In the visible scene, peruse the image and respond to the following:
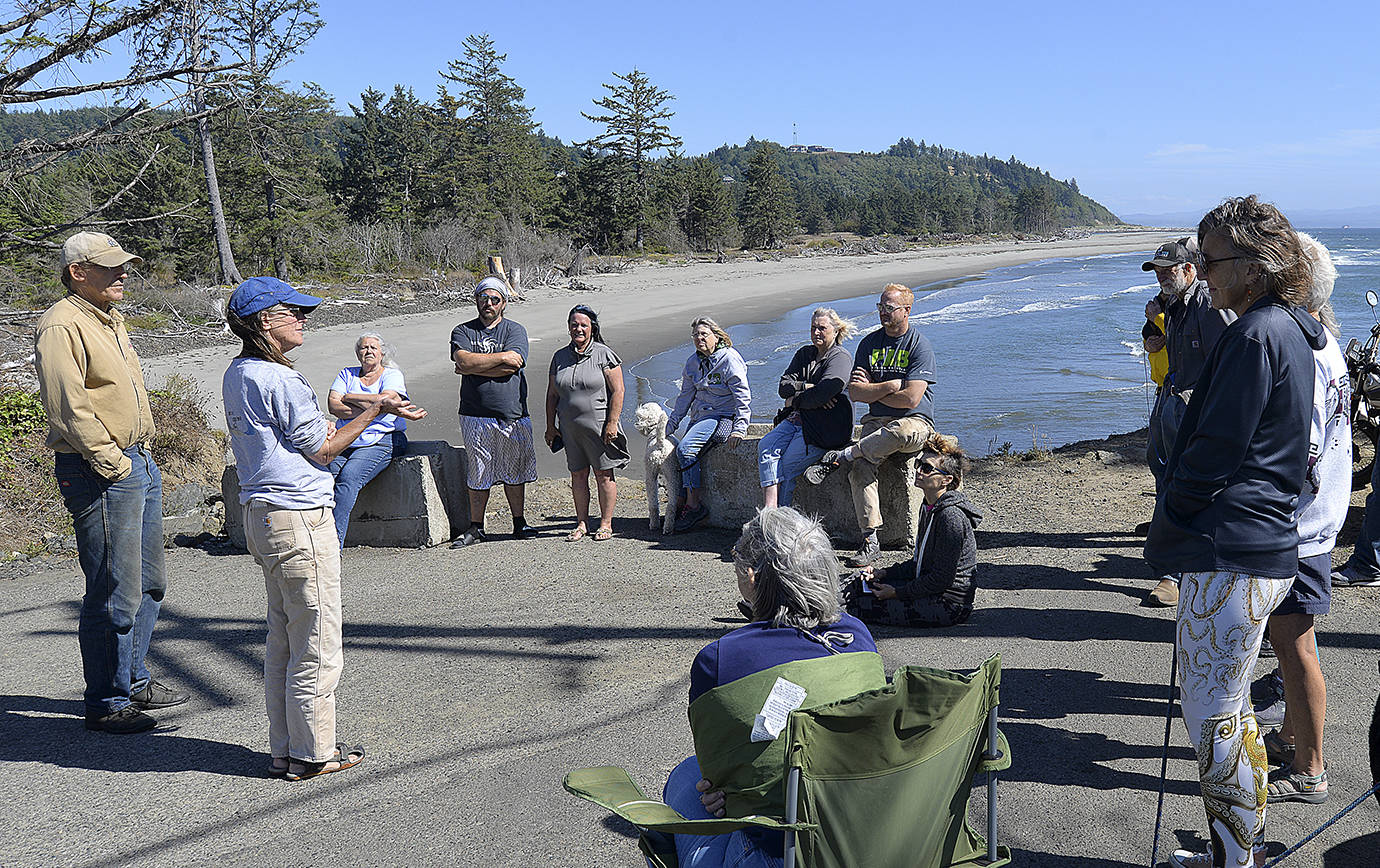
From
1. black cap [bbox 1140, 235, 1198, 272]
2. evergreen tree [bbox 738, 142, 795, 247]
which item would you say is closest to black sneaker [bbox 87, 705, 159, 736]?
black cap [bbox 1140, 235, 1198, 272]

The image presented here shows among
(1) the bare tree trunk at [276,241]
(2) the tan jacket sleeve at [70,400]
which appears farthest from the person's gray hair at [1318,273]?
(1) the bare tree trunk at [276,241]

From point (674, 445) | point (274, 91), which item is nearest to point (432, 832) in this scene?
point (674, 445)

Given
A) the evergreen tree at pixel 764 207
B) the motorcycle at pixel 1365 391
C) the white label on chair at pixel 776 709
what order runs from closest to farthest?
the white label on chair at pixel 776 709, the motorcycle at pixel 1365 391, the evergreen tree at pixel 764 207

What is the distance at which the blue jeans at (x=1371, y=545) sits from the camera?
5.47 meters

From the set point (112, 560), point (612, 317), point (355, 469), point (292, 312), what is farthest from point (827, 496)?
point (612, 317)

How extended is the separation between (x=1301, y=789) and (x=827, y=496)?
155 inches

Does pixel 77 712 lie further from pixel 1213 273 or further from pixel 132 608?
pixel 1213 273

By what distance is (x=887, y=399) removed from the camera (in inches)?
255

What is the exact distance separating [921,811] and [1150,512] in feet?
18.6

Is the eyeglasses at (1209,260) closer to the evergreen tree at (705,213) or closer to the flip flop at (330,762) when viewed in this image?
the flip flop at (330,762)

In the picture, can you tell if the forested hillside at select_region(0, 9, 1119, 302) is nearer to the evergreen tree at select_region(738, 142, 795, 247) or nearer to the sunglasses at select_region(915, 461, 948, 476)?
the evergreen tree at select_region(738, 142, 795, 247)

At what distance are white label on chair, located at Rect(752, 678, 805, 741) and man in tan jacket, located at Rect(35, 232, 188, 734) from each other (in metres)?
3.27

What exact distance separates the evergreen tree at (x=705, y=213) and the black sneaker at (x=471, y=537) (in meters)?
62.6

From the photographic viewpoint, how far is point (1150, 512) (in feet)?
23.7
